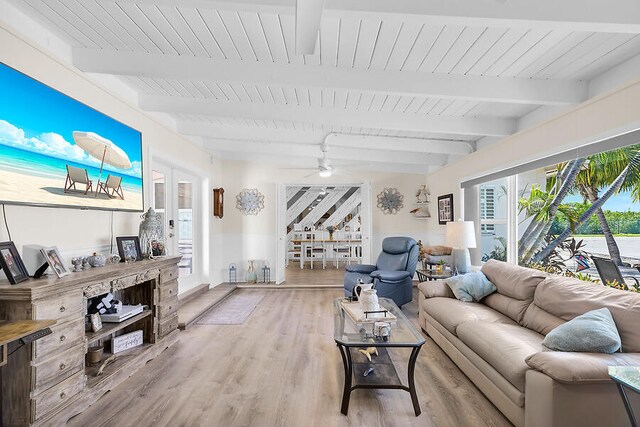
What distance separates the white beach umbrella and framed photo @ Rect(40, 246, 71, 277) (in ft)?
2.97

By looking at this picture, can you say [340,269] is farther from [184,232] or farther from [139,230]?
[139,230]

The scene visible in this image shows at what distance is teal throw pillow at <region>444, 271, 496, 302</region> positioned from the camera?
3393mm

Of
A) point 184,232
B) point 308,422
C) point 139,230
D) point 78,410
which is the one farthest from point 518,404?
point 184,232

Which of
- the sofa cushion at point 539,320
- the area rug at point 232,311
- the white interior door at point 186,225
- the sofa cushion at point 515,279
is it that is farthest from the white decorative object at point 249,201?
the sofa cushion at point 539,320

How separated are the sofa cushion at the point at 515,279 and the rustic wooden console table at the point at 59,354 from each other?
3331 mm

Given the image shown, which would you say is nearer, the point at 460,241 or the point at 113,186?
the point at 113,186

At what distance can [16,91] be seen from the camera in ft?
6.87

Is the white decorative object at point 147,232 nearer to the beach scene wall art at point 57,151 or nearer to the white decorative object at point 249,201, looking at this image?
the beach scene wall art at point 57,151

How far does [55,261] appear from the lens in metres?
2.17

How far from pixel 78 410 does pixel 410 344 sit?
2.23m

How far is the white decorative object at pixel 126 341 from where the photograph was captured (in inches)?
112

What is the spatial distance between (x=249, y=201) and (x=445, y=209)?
12.1 ft

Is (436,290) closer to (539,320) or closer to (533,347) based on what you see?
(539,320)

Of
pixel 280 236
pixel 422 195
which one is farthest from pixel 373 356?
pixel 422 195
